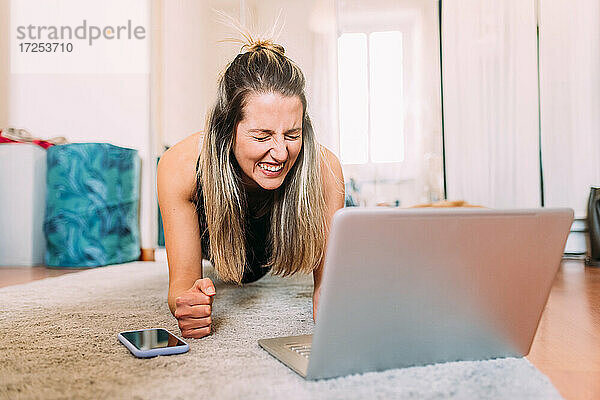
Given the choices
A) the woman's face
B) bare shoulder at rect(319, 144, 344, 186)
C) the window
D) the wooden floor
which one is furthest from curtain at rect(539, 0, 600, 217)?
the woman's face

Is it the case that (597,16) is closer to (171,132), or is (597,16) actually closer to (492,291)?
(171,132)

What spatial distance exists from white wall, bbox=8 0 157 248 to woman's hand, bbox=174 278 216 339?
6.10ft

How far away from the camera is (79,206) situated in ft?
7.48

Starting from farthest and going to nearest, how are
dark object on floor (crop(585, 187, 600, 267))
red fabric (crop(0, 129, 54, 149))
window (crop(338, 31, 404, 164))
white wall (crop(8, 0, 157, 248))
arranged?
window (crop(338, 31, 404, 164)) < white wall (crop(8, 0, 157, 248)) < red fabric (crop(0, 129, 54, 149)) < dark object on floor (crop(585, 187, 600, 267))

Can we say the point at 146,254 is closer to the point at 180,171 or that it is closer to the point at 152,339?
Result: the point at 180,171

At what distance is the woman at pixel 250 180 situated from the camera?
94cm

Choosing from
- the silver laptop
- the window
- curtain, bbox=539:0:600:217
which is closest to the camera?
the silver laptop

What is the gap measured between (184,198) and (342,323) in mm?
571

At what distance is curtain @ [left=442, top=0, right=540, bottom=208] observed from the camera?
2.61 m

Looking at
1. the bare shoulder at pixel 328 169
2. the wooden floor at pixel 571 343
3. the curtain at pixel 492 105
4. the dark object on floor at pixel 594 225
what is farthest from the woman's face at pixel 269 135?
the curtain at pixel 492 105

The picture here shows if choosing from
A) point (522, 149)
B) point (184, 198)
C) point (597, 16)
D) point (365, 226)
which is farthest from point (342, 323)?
point (597, 16)

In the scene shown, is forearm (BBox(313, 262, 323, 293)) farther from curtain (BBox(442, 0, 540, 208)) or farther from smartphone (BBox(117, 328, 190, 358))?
curtain (BBox(442, 0, 540, 208))

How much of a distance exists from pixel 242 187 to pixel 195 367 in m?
0.43

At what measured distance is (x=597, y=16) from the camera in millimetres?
2498
